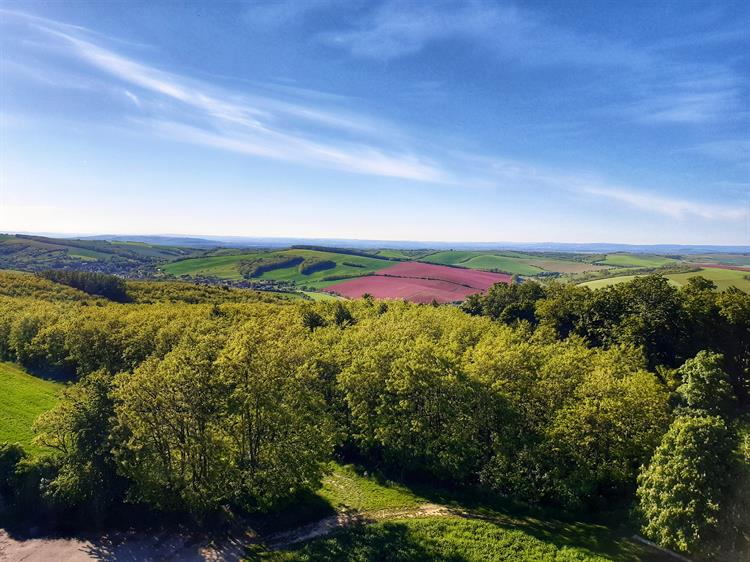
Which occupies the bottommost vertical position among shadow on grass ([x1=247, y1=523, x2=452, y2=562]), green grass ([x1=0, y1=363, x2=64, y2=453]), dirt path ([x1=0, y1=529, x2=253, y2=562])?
dirt path ([x1=0, y1=529, x2=253, y2=562])

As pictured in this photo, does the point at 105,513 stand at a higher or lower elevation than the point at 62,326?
lower

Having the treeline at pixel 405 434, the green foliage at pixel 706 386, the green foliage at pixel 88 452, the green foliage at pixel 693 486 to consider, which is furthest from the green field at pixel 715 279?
the green foliage at pixel 88 452

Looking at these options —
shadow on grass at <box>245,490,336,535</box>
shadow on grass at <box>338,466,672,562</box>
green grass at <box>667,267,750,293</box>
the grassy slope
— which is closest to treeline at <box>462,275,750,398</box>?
shadow on grass at <box>338,466,672,562</box>

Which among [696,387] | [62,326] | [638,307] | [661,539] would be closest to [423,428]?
[661,539]

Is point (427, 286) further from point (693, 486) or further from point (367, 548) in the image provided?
point (693, 486)

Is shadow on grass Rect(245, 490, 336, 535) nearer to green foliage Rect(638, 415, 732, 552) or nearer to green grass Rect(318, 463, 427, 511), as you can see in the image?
green grass Rect(318, 463, 427, 511)

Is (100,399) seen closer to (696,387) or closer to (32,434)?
(32,434)

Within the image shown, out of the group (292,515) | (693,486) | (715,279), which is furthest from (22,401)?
(715,279)
